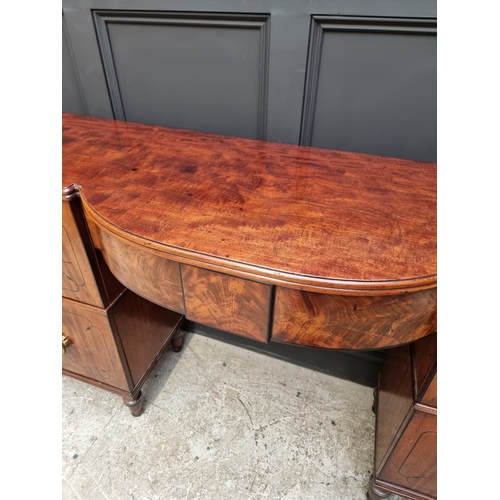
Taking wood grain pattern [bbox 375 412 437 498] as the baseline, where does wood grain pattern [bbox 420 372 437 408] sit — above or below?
above

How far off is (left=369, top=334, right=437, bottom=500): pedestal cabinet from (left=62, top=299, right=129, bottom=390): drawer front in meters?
0.78

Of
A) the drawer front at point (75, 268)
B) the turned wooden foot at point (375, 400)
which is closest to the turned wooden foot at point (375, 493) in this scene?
the turned wooden foot at point (375, 400)

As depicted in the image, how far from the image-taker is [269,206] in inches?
25.9

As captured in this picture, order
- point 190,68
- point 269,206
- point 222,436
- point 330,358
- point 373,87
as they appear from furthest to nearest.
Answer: point 330,358 < point 222,436 < point 190,68 < point 373,87 < point 269,206

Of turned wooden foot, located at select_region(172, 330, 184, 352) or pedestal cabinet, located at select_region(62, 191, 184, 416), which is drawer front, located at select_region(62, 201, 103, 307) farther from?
turned wooden foot, located at select_region(172, 330, 184, 352)

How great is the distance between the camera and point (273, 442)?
112 centimetres

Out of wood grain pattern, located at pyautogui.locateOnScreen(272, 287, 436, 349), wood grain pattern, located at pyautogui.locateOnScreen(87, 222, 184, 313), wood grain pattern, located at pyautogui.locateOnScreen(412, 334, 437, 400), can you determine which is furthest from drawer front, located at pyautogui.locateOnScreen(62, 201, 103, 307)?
wood grain pattern, located at pyautogui.locateOnScreen(412, 334, 437, 400)

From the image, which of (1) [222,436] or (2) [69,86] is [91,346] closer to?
(1) [222,436]

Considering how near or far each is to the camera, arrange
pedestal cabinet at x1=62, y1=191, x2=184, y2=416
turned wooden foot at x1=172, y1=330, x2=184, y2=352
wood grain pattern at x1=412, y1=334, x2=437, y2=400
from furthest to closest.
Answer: turned wooden foot at x1=172, y1=330, x2=184, y2=352 < pedestal cabinet at x1=62, y1=191, x2=184, y2=416 < wood grain pattern at x1=412, y1=334, x2=437, y2=400

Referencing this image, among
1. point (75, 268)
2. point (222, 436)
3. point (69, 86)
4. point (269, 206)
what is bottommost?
point (222, 436)

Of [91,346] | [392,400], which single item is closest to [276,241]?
[392,400]

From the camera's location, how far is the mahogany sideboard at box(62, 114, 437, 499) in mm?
542

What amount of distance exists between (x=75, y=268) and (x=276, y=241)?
0.55 meters
